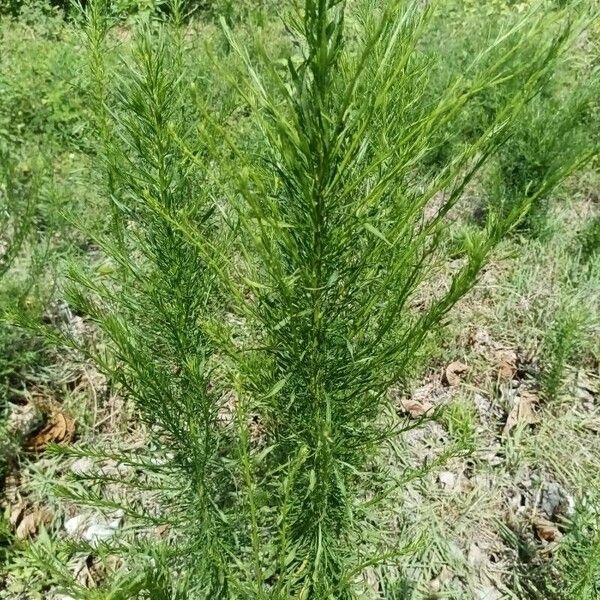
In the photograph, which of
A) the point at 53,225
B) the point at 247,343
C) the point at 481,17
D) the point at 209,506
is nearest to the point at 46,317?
the point at 53,225

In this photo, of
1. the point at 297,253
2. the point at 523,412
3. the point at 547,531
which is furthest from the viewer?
the point at 523,412

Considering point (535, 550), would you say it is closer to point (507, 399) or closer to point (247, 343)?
point (507, 399)

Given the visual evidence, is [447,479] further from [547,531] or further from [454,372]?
[454,372]

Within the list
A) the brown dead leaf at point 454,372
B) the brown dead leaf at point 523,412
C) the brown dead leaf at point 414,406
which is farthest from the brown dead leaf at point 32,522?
the brown dead leaf at point 523,412

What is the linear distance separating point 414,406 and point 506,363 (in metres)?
0.54

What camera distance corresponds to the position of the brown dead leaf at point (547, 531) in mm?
2234

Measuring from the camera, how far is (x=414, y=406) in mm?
2686

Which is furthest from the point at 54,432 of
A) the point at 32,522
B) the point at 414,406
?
the point at 414,406

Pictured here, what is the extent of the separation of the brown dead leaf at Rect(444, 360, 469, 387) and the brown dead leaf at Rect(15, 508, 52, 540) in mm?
1859

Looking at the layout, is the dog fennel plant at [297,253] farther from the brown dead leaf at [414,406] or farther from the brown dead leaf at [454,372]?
the brown dead leaf at [454,372]

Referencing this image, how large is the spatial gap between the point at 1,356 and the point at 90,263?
0.81m

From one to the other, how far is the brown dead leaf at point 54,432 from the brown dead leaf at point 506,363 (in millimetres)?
2024

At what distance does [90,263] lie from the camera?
318 cm

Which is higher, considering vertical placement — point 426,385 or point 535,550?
point 426,385
